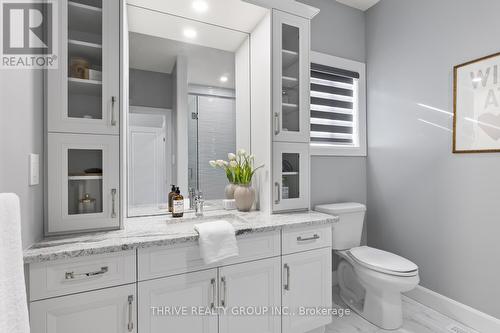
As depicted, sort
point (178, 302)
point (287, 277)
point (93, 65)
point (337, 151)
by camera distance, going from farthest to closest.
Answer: point (337, 151) → point (287, 277) → point (93, 65) → point (178, 302)

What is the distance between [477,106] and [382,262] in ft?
4.32

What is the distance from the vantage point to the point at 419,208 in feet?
7.07

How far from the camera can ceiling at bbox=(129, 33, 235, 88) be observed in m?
1.81

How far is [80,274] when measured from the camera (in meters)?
1.13

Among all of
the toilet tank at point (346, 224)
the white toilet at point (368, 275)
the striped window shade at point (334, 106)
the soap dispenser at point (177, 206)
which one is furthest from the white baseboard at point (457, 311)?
the soap dispenser at point (177, 206)

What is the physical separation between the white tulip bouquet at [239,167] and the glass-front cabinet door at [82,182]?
79 centimetres

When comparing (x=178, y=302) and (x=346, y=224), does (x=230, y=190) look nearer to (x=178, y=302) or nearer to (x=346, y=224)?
(x=178, y=302)

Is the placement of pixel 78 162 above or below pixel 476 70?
below

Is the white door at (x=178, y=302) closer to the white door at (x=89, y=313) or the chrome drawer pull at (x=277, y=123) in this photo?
the white door at (x=89, y=313)

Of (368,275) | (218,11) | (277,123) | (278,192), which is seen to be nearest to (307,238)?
(278,192)

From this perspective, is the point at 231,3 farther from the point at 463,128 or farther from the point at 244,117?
the point at 463,128

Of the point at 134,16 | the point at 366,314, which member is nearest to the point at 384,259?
the point at 366,314

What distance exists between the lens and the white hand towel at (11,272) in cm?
57

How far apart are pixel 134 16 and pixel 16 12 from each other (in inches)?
33.0
